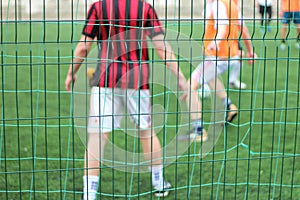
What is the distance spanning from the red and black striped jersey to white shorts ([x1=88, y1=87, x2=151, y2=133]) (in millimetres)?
71

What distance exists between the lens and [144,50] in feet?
14.1

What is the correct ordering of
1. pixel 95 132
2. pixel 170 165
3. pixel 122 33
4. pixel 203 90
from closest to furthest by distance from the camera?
pixel 203 90 → pixel 122 33 → pixel 95 132 → pixel 170 165

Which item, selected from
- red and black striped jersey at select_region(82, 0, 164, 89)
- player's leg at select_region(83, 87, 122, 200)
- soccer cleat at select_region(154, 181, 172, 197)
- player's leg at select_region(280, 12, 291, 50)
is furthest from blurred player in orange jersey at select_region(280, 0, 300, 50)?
soccer cleat at select_region(154, 181, 172, 197)

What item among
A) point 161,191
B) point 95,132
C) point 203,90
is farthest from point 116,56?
point 161,191

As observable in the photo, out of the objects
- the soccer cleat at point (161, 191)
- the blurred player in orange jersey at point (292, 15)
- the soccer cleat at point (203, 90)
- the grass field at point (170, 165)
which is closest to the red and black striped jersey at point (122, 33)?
the grass field at point (170, 165)

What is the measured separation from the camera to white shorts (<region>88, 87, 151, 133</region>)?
4.18 meters

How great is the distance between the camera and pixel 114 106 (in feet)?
14.3

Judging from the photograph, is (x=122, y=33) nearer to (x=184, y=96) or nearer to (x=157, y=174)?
(x=184, y=96)

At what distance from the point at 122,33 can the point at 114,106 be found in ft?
1.88

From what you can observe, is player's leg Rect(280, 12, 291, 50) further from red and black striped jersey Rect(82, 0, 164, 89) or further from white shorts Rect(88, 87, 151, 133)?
white shorts Rect(88, 87, 151, 133)

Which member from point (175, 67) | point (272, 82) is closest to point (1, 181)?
point (175, 67)

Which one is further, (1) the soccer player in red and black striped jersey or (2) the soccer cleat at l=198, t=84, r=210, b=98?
(1) the soccer player in red and black striped jersey

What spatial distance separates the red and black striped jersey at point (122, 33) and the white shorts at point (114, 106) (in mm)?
71

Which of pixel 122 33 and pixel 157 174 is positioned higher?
pixel 122 33
